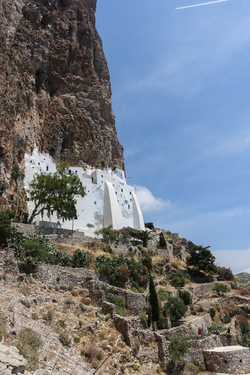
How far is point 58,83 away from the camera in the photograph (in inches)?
1992

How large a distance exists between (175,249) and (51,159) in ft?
80.7

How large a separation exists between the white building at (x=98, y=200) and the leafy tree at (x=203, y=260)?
12.7m

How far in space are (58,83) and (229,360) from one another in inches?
1973

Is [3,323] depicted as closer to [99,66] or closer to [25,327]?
[25,327]

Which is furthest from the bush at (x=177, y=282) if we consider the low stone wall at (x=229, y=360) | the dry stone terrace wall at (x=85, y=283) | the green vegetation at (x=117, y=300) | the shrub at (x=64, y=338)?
the shrub at (x=64, y=338)

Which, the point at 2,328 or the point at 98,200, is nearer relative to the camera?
the point at 2,328

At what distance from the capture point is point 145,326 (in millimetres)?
16406

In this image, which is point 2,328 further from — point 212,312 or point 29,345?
point 212,312

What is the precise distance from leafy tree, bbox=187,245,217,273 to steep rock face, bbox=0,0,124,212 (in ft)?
74.8

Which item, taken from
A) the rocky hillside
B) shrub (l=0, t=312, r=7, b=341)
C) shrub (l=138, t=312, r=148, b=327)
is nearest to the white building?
the rocky hillside

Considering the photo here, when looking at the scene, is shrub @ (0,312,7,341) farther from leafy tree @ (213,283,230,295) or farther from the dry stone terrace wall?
leafy tree @ (213,283,230,295)

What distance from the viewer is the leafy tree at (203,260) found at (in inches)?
1362

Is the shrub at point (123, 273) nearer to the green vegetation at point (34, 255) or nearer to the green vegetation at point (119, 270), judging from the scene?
the green vegetation at point (119, 270)

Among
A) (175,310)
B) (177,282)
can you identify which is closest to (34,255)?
(175,310)
